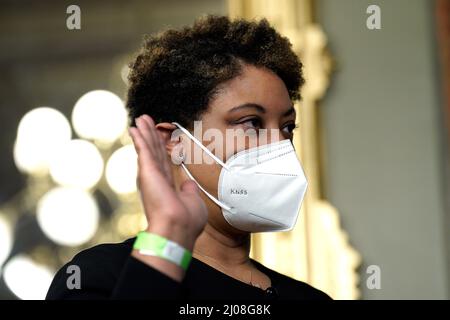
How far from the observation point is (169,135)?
1.67m

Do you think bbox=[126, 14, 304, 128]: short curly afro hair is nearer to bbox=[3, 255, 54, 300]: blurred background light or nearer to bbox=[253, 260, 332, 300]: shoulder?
bbox=[253, 260, 332, 300]: shoulder

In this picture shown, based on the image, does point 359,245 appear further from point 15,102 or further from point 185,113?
point 15,102

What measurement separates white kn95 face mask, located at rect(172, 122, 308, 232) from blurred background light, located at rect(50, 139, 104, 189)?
3.59m

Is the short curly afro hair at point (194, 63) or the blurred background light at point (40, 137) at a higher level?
the short curly afro hair at point (194, 63)

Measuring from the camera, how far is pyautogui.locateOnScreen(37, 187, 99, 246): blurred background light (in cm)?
540

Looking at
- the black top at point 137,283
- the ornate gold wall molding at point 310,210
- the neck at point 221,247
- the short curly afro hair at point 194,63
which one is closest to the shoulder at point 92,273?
the black top at point 137,283

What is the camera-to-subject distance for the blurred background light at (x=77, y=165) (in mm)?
5172

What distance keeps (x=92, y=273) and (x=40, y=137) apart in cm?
415

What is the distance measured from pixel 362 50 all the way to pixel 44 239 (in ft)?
9.63

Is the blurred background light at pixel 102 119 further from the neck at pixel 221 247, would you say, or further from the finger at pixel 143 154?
the finger at pixel 143 154

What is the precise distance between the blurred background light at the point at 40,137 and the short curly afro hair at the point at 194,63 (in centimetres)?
356

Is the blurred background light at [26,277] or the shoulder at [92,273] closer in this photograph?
the shoulder at [92,273]

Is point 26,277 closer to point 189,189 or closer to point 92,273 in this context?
point 92,273

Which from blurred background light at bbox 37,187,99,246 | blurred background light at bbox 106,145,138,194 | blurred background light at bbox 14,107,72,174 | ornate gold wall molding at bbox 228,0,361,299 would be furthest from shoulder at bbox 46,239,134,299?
blurred background light at bbox 37,187,99,246
